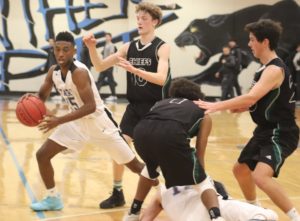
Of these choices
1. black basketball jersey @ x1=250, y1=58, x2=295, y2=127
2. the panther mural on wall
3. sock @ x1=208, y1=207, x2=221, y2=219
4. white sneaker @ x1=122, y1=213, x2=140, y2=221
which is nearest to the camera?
sock @ x1=208, y1=207, x2=221, y2=219

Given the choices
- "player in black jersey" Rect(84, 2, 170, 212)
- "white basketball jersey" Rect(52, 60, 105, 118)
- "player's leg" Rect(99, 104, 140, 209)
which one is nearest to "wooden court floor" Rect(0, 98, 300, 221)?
"player's leg" Rect(99, 104, 140, 209)

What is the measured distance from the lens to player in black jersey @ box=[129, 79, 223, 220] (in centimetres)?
423

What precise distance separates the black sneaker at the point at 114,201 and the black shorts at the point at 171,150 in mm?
1338

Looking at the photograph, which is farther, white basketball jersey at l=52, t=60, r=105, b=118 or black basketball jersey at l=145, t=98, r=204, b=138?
white basketball jersey at l=52, t=60, r=105, b=118

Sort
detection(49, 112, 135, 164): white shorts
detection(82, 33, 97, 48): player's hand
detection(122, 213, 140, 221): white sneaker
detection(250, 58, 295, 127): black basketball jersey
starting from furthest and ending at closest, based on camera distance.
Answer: detection(82, 33, 97, 48): player's hand
detection(49, 112, 135, 164): white shorts
detection(122, 213, 140, 221): white sneaker
detection(250, 58, 295, 127): black basketball jersey

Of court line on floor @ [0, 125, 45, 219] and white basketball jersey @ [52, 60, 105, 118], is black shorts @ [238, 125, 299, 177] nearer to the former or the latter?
white basketball jersey @ [52, 60, 105, 118]

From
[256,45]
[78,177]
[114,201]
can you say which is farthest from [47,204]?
[256,45]

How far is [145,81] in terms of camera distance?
5.55m

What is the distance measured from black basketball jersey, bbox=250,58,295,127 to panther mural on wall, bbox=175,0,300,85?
13.3m

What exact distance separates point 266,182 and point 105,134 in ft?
5.47

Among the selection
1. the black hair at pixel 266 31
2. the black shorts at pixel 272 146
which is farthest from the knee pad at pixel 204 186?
the black hair at pixel 266 31

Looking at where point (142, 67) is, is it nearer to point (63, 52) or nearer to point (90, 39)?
point (90, 39)

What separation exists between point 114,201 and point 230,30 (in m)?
13.1

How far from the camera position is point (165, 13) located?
58.4 ft
